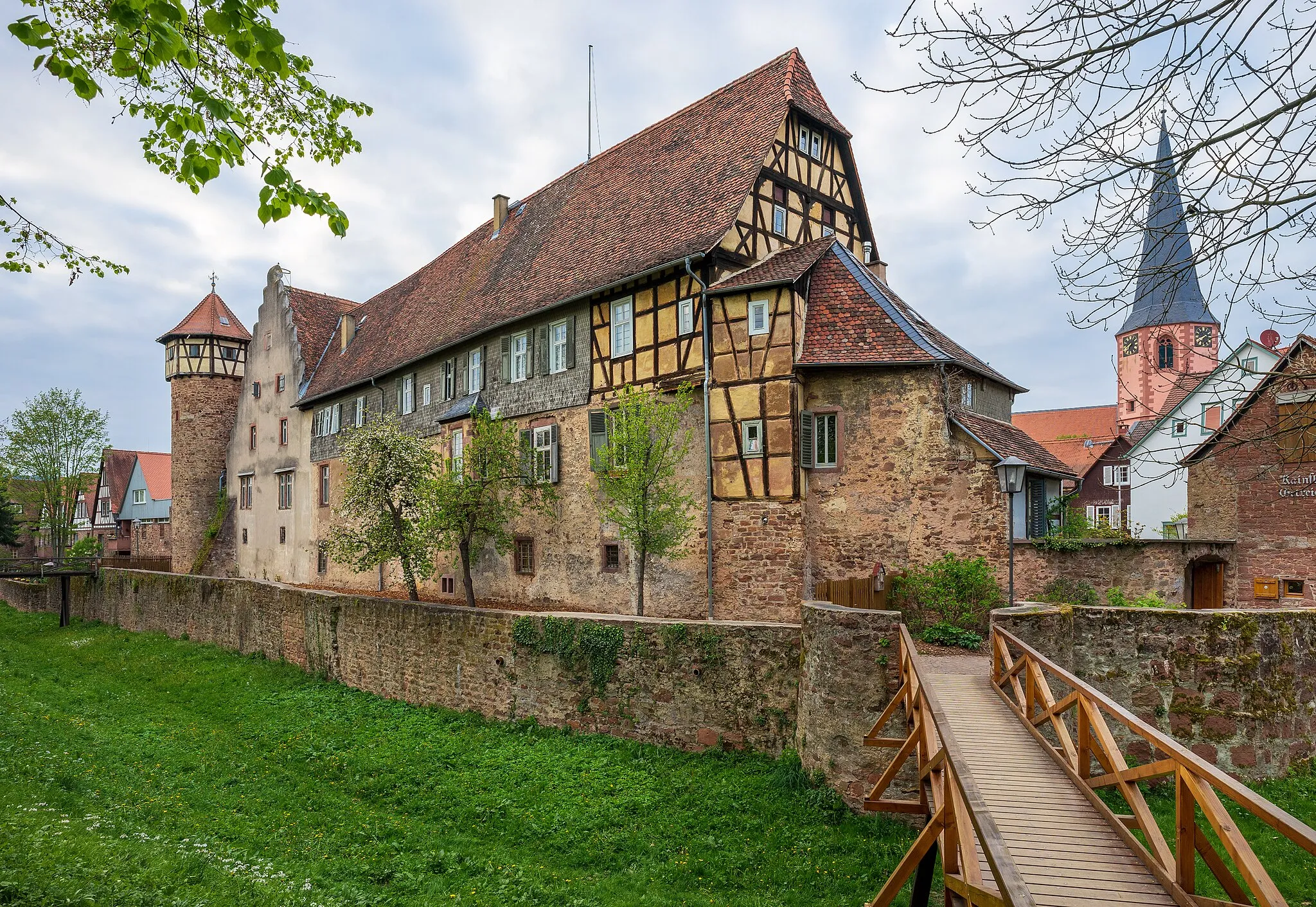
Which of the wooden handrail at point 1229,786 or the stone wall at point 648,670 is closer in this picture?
the wooden handrail at point 1229,786

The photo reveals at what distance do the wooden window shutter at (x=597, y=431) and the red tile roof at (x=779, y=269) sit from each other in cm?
407

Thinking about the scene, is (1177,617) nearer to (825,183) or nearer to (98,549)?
(825,183)

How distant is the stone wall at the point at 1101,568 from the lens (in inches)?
657

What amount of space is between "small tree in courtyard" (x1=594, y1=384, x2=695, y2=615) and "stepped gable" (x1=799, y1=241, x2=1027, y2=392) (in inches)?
114

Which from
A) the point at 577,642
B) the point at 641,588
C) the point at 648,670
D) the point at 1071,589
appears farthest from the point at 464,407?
the point at 1071,589

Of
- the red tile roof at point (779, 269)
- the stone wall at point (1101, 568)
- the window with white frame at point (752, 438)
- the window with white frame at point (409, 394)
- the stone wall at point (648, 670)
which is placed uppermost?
the red tile roof at point (779, 269)

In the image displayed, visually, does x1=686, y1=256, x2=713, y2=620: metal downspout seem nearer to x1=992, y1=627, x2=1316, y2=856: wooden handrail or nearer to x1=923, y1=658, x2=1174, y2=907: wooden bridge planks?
x1=923, y1=658, x2=1174, y2=907: wooden bridge planks

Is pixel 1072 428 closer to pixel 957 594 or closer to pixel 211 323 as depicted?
pixel 957 594

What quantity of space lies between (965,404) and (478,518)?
1138 cm

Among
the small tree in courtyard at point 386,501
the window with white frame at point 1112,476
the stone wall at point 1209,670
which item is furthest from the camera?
the window with white frame at point 1112,476

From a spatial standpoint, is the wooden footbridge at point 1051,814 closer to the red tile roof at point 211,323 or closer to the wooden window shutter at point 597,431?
the wooden window shutter at point 597,431

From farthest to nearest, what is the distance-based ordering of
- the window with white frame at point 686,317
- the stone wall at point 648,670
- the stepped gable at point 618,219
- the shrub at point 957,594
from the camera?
the stepped gable at point 618,219, the window with white frame at point 686,317, the shrub at point 957,594, the stone wall at point 648,670

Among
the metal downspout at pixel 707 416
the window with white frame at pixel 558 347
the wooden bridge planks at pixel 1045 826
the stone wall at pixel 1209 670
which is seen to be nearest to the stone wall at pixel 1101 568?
the stone wall at pixel 1209 670

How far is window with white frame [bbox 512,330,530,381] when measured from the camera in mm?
21062
